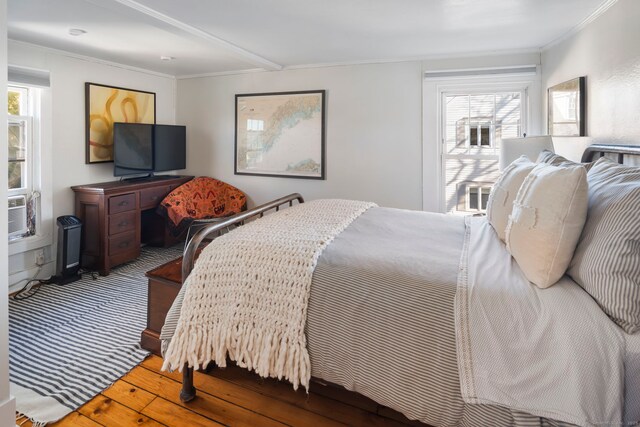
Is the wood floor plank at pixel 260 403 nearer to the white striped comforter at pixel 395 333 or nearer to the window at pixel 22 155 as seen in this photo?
the white striped comforter at pixel 395 333

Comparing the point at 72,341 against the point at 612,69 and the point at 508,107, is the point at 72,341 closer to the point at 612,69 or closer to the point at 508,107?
the point at 612,69

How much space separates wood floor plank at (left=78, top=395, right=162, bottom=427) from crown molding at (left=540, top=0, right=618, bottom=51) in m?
3.53

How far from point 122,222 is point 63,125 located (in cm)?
110

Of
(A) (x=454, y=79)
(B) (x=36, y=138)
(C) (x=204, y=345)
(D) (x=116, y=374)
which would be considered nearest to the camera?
(C) (x=204, y=345)

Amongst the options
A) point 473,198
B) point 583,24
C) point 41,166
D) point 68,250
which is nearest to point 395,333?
point 583,24

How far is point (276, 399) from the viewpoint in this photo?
1902mm

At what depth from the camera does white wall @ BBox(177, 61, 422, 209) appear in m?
4.00

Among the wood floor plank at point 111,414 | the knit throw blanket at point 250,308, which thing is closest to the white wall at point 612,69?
the knit throw blanket at point 250,308

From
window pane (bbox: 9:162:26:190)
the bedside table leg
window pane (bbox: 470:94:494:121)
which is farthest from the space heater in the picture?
window pane (bbox: 470:94:494:121)

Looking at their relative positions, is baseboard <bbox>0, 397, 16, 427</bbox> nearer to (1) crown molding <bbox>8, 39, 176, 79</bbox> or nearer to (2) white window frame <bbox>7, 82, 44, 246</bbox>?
(2) white window frame <bbox>7, 82, 44, 246</bbox>

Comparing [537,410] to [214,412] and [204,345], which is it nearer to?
[204,345]

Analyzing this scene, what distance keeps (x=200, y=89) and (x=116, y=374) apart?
383cm

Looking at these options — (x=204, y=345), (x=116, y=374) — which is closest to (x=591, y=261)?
(x=204, y=345)

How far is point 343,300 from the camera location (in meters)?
1.48
